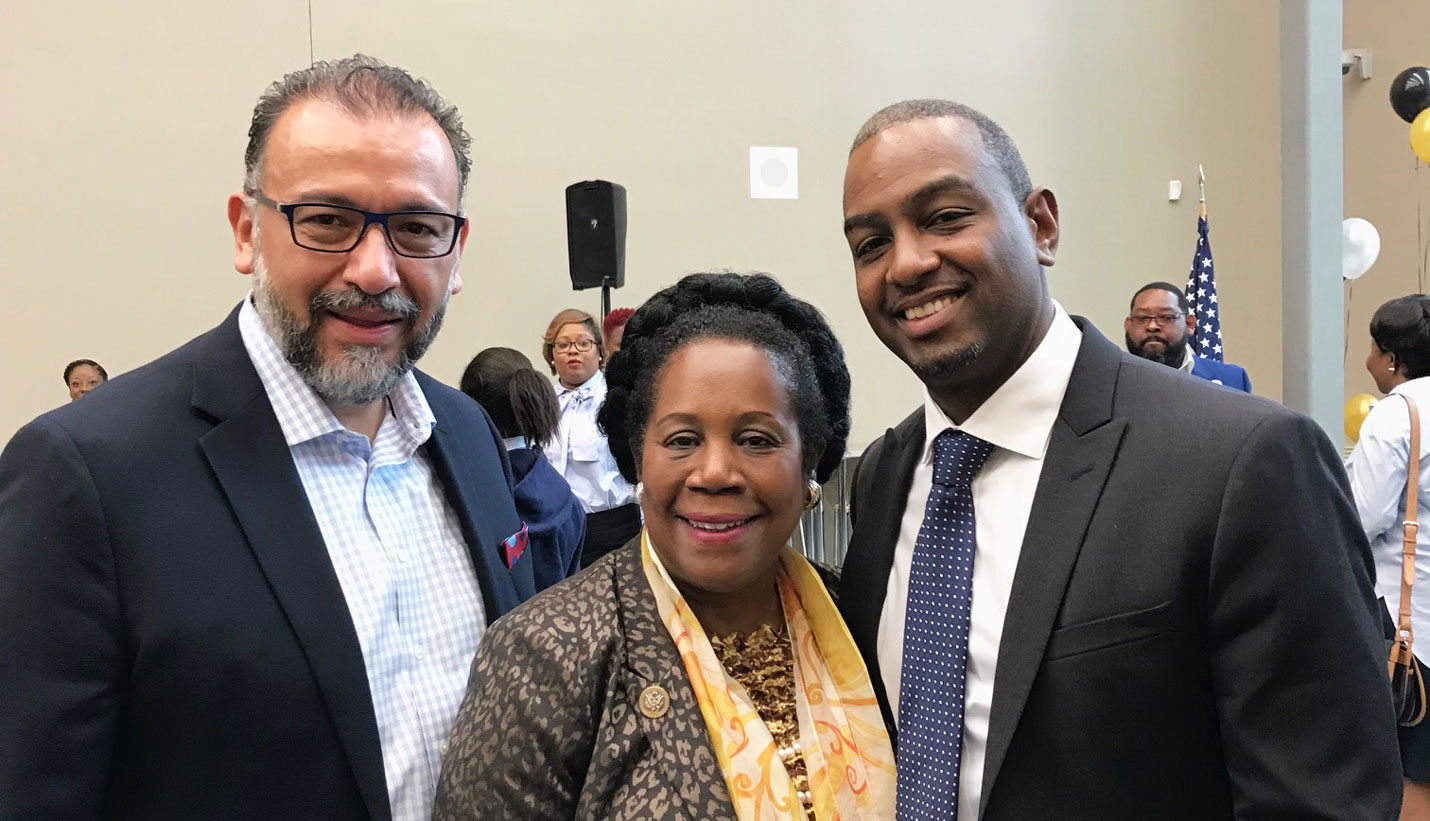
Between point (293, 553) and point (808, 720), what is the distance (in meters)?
0.76

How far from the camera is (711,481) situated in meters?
1.61

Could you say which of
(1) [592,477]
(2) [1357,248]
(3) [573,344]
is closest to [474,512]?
(1) [592,477]

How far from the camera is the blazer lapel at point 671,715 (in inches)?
58.5

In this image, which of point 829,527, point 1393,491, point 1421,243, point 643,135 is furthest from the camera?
point 1421,243

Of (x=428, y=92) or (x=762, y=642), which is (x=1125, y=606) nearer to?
(x=762, y=642)

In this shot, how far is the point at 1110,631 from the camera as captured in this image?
4.73 feet

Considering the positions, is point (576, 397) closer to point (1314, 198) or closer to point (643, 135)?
point (643, 135)

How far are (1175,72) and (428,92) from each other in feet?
28.5

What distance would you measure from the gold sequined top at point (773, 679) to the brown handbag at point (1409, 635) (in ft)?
8.27

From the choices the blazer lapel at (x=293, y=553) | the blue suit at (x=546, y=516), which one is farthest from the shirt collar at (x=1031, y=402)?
the blue suit at (x=546, y=516)

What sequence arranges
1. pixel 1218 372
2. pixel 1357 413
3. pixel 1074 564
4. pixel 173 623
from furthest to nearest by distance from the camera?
pixel 1357 413 → pixel 1218 372 → pixel 1074 564 → pixel 173 623

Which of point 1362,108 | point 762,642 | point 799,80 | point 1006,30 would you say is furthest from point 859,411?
point 762,642

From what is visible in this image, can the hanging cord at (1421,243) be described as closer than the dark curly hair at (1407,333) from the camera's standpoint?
No

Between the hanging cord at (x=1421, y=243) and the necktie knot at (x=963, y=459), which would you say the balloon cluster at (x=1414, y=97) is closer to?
the hanging cord at (x=1421, y=243)
